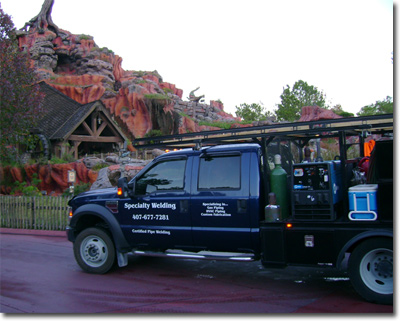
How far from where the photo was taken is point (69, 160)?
90.3ft

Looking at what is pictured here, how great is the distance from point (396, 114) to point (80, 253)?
5.75m

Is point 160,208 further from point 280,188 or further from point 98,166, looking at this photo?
point 98,166

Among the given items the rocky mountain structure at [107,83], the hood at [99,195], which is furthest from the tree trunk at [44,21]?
the hood at [99,195]

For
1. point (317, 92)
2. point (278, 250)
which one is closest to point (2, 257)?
point (278, 250)

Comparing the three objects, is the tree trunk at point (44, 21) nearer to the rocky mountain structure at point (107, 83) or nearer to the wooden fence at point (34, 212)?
the rocky mountain structure at point (107, 83)

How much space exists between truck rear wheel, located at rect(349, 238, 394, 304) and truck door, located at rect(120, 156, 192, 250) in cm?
256

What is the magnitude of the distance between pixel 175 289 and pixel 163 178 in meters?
1.84

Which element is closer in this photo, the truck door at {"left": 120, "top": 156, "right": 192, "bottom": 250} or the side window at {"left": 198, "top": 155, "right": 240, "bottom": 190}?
the side window at {"left": 198, "top": 155, "right": 240, "bottom": 190}

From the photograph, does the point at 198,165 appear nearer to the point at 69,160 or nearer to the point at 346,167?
the point at 346,167

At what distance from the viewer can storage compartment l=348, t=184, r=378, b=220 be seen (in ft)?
17.3

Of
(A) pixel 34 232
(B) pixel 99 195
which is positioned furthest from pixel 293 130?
(A) pixel 34 232

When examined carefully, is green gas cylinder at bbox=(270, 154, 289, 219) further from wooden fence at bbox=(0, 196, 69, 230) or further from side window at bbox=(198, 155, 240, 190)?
wooden fence at bbox=(0, 196, 69, 230)

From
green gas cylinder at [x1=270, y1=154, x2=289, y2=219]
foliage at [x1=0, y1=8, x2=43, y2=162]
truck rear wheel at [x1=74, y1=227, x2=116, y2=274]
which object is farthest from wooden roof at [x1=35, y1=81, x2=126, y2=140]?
green gas cylinder at [x1=270, y1=154, x2=289, y2=219]

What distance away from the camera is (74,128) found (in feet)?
93.8
